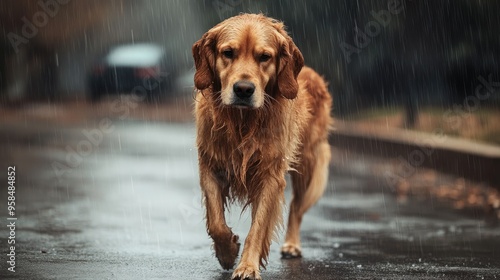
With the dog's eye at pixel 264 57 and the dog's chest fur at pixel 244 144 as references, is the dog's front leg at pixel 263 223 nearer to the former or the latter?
the dog's chest fur at pixel 244 144

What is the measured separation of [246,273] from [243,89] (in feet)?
3.96

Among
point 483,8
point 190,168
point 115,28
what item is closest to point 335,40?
point 483,8

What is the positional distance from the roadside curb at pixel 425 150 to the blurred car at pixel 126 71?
13.4 metres

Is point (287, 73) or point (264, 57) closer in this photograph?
point (264, 57)

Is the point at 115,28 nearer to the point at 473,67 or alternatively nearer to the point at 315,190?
the point at 473,67

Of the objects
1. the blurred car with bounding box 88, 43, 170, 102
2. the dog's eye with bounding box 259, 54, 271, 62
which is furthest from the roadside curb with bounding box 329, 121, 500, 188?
the blurred car with bounding box 88, 43, 170, 102

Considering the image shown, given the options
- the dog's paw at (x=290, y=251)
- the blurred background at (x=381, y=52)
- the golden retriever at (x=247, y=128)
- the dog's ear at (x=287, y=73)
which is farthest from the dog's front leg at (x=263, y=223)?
the blurred background at (x=381, y=52)

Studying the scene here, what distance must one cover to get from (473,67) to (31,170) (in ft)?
31.9

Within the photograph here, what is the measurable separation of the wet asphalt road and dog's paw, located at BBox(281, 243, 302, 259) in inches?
2.7

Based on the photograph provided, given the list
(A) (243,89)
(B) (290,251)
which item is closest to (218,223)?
(A) (243,89)

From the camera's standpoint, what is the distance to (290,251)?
8422 mm

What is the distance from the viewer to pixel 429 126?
2150cm

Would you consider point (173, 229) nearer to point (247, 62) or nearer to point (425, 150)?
point (247, 62)

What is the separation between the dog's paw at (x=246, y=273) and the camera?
21.6 ft
